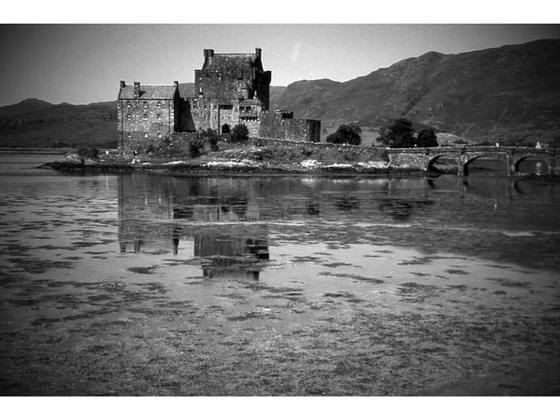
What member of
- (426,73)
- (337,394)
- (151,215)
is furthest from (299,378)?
(426,73)

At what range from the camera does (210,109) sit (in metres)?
56.2

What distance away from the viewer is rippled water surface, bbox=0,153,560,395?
833 cm

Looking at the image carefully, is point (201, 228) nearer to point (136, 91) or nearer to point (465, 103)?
point (136, 91)

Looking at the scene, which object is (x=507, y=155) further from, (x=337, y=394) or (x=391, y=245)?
(x=337, y=394)

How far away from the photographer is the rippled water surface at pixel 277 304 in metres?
8.33

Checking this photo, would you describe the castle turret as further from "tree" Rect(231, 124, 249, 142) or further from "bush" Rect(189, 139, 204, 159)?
"tree" Rect(231, 124, 249, 142)

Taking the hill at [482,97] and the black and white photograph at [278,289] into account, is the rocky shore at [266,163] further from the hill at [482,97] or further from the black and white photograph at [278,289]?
the hill at [482,97]

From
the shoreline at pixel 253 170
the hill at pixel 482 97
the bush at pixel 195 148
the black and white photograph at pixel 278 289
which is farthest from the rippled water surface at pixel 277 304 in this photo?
the hill at pixel 482 97

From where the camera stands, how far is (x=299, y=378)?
8258 mm

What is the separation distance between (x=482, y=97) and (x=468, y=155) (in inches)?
3767

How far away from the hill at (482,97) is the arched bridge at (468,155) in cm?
5004

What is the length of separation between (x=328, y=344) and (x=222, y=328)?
1.72 meters

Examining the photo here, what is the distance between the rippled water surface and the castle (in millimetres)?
31826

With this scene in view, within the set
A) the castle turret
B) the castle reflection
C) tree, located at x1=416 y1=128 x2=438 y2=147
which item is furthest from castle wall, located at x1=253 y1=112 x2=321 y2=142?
the castle reflection
